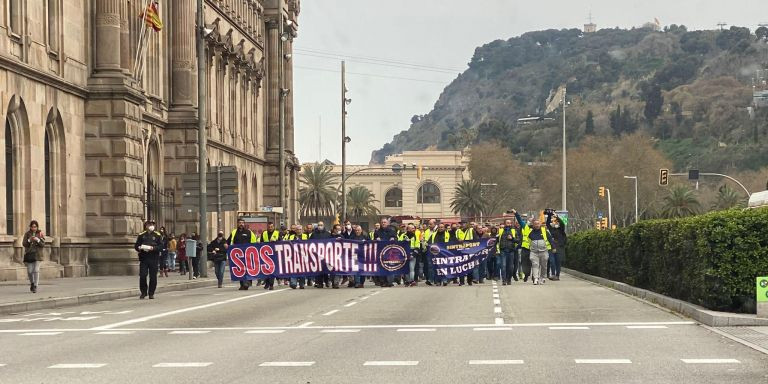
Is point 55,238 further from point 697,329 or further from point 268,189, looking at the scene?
point 268,189

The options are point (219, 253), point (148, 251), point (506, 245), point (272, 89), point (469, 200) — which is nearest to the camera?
point (148, 251)

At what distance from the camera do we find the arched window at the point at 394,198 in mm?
166812

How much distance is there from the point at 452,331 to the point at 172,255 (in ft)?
109

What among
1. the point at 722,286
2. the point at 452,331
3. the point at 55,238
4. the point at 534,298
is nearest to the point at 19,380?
the point at 452,331

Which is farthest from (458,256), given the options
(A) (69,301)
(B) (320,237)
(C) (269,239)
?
(A) (69,301)

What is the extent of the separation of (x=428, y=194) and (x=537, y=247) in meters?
126

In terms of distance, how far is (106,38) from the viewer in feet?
143

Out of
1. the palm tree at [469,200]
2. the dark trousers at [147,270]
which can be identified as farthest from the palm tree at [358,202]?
the dark trousers at [147,270]

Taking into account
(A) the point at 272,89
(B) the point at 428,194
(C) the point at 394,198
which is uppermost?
(A) the point at 272,89

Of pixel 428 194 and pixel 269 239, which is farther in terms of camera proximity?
pixel 428 194

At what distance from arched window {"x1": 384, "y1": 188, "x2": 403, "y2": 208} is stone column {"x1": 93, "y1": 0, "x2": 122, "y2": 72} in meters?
123

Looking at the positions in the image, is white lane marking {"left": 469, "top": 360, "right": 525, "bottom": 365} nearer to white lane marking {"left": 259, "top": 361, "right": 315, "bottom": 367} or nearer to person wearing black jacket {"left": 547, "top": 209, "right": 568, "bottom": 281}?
white lane marking {"left": 259, "top": 361, "right": 315, "bottom": 367}

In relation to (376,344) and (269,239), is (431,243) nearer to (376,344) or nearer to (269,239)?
(269,239)

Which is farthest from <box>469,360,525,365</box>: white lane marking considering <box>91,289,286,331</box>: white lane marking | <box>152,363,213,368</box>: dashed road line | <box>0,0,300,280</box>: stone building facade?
<box>0,0,300,280</box>: stone building facade
